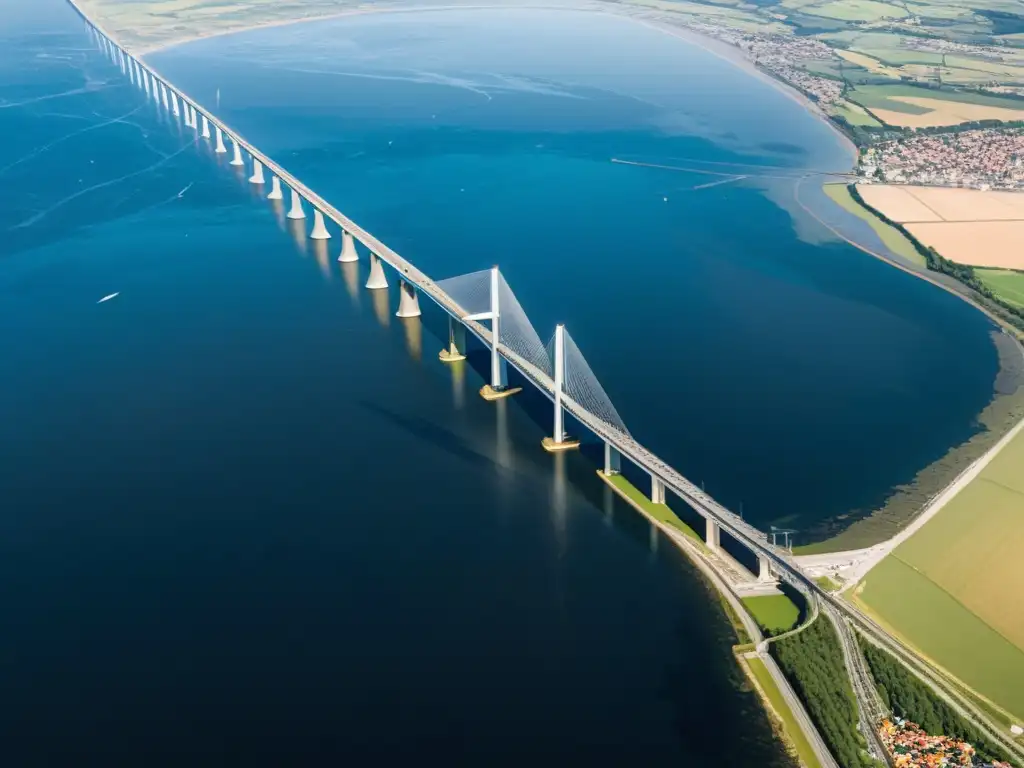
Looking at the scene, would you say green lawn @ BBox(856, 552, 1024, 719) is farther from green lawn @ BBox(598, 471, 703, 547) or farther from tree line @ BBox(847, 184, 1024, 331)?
tree line @ BBox(847, 184, 1024, 331)

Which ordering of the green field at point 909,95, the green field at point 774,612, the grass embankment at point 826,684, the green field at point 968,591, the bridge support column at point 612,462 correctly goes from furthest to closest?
the green field at point 909,95
the bridge support column at point 612,462
the green field at point 774,612
the green field at point 968,591
the grass embankment at point 826,684

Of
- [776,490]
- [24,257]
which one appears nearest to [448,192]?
[24,257]

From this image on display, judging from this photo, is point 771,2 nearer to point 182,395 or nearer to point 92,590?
point 182,395

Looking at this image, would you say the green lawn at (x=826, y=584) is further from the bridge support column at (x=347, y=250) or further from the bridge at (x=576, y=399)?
the bridge support column at (x=347, y=250)

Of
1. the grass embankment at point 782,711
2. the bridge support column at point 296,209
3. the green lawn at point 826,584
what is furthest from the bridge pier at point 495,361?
the bridge support column at point 296,209

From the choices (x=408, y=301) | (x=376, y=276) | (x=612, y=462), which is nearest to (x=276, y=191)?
(x=376, y=276)

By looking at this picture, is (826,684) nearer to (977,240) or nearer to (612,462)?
(612,462)
